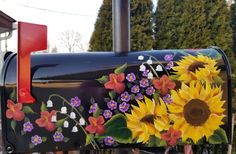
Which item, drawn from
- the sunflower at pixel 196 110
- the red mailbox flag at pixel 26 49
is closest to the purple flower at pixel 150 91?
the sunflower at pixel 196 110

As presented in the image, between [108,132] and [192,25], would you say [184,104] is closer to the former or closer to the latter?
[108,132]

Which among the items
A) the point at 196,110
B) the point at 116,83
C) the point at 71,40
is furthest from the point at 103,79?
the point at 71,40

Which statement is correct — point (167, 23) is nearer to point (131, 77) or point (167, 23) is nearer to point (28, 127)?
point (131, 77)

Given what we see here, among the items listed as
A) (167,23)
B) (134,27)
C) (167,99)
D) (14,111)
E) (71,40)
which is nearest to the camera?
(14,111)

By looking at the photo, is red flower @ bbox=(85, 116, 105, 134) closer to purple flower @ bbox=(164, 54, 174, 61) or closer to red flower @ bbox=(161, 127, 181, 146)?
red flower @ bbox=(161, 127, 181, 146)

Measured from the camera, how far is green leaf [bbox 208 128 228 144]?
1944mm

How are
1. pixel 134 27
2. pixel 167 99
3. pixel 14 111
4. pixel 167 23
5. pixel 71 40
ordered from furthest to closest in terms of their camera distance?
pixel 71 40 < pixel 167 23 < pixel 134 27 < pixel 167 99 < pixel 14 111

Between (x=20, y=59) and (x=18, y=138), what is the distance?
40cm

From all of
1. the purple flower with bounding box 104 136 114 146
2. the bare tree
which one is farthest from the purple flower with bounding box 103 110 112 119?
the bare tree

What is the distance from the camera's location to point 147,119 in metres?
1.90

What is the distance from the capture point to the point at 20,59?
5.95ft

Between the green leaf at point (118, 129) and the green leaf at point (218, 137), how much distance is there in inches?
17.7

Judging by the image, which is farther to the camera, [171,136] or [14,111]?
[171,136]

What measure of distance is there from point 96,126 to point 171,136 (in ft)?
1.33
